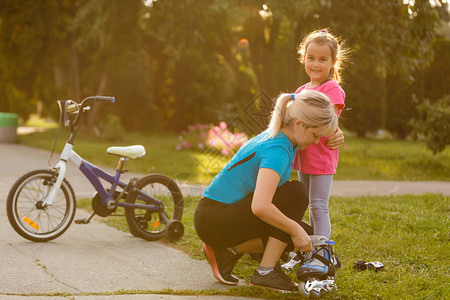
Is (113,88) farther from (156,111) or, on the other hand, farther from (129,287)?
(129,287)

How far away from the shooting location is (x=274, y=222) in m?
3.07

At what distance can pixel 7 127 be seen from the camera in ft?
49.1

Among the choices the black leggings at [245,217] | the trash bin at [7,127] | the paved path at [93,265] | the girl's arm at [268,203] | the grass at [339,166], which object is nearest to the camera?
the girl's arm at [268,203]

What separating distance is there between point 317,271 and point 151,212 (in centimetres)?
201

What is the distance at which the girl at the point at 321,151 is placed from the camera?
3.63m

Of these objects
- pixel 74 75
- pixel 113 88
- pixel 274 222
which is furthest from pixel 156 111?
pixel 274 222

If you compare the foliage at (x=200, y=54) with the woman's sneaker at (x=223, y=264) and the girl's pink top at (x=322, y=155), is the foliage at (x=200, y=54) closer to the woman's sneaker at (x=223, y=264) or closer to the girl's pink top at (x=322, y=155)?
the girl's pink top at (x=322, y=155)

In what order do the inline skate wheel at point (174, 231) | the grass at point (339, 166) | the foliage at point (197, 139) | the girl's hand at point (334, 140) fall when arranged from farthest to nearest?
the foliage at point (197, 139) → the grass at point (339, 166) → the inline skate wheel at point (174, 231) → the girl's hand at point (334, 140)

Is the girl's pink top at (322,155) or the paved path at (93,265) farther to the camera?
the girl's pink top at (322,155)

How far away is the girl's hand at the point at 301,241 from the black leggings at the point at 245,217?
2.8 inches

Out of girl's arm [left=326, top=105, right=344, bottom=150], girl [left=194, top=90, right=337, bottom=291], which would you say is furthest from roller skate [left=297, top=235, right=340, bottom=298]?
girl's arm [left=326, top=105, right=344, bottom=150]

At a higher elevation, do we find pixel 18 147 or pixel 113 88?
pixel 113 88

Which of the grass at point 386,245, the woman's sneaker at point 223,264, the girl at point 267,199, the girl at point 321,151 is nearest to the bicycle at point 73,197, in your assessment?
the grass at point 386,245

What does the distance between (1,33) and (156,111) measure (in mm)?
8245
